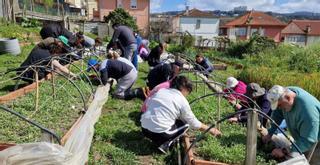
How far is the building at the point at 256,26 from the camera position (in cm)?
5194

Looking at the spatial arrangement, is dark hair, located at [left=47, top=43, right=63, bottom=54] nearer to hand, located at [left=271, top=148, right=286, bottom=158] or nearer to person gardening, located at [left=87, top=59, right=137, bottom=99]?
person gardening, located at [left=87, top=59, right=137, bottom=99]

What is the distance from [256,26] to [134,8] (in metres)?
23.1

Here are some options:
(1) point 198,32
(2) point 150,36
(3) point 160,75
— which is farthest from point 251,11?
(3) point 160,75

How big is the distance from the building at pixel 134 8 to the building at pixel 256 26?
1850cm

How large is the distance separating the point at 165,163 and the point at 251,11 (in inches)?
2160

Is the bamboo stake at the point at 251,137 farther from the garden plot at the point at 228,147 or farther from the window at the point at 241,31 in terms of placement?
the window at the point at 241,31

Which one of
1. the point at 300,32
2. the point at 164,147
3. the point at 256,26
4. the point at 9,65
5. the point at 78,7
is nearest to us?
the point at 164,147

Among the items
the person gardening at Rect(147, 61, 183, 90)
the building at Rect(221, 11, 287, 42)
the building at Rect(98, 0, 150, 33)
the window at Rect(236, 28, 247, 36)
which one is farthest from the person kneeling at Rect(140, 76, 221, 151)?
the window at Rect(236, 28, 247, 36)

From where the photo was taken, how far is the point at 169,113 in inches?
152

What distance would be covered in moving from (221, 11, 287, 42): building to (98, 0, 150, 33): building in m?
18.5

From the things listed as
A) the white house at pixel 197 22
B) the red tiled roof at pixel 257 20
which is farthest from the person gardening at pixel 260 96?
the red tiled roof at pixel 257 20

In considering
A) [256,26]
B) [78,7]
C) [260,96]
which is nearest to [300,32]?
[256,26]

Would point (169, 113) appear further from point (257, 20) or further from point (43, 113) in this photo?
point (257, 20)

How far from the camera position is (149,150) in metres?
4.18
